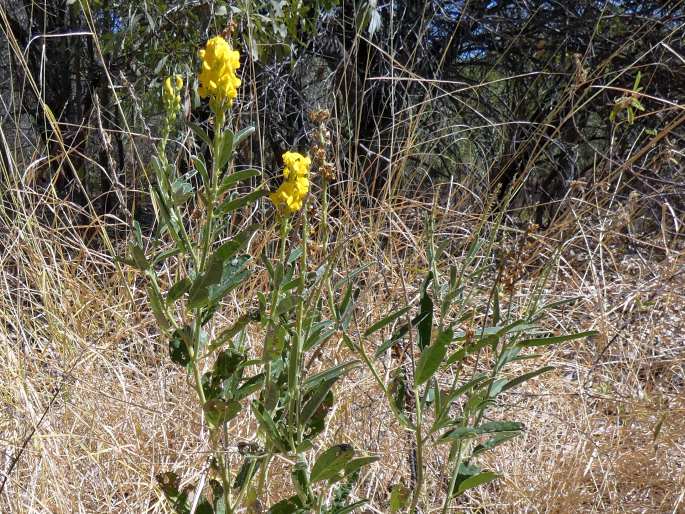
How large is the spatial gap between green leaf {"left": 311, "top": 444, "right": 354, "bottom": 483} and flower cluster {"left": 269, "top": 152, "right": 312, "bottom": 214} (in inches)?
9.3

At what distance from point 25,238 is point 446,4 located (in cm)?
244

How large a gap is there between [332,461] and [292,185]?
0.27 m

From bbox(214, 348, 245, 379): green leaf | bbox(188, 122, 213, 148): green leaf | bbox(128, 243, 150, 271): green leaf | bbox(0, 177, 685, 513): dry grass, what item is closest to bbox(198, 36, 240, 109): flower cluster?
bbox(188, 122, 213, 148): green leaf

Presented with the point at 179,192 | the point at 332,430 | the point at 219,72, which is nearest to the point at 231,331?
the point at 179,192

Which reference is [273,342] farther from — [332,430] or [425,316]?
[332,430]

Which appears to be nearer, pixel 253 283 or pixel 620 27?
pixel 253 283

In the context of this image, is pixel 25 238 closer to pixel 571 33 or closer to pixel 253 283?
pixel 253 283

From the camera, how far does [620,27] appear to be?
9.67 ft

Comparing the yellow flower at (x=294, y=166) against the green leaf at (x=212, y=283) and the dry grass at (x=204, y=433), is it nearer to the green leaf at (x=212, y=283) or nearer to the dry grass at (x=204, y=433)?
the green leaf at (x=212, y=283)

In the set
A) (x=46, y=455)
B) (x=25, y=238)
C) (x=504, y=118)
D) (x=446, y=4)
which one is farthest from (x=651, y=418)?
(x=446, y=4)

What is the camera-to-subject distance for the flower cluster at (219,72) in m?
0.70

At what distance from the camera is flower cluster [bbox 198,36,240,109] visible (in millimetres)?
704

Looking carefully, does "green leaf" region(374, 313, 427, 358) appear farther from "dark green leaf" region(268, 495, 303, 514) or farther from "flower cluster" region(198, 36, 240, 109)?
"flower cluster" region(198, 36, 240, 109)

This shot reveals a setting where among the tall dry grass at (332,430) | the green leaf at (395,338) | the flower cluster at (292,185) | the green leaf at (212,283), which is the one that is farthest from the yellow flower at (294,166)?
the tall dry grass at (332,430)
